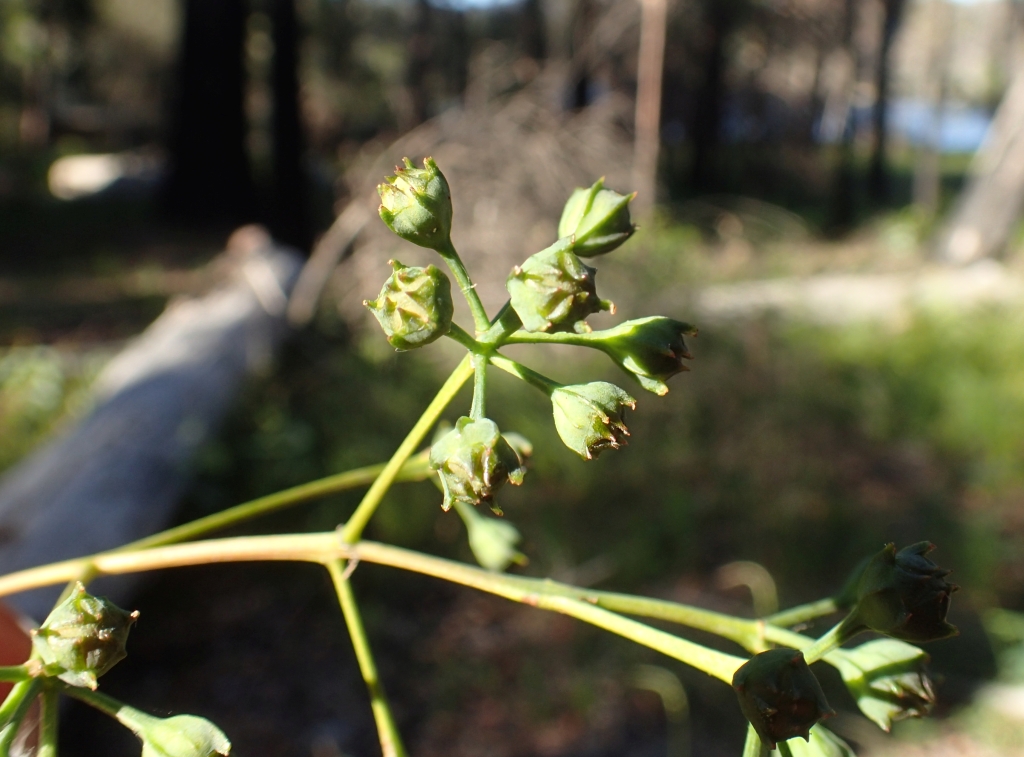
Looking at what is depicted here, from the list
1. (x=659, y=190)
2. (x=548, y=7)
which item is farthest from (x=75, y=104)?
(x=659, y=190)

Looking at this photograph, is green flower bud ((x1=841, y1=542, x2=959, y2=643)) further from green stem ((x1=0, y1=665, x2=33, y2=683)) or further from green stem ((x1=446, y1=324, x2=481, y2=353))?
green stem ((x1=0, y1=665, x2=33, y2=683))

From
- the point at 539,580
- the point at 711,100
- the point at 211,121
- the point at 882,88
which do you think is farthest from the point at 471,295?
the point at 711,100

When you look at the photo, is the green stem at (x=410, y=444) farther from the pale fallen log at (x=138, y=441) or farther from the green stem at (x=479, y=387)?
the pale fallen log at (x=138, y=441)

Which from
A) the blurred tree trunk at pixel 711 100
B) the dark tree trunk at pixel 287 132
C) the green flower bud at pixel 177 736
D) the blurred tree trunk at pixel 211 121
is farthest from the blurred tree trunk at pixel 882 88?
the green flower bud at pixel 177 736

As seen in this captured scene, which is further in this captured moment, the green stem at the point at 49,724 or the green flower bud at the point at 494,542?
the green flower bud at the point at 494,542

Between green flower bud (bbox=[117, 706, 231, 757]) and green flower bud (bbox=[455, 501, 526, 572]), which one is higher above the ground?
green flower bud (bbox=[117, 706, 231, 757])

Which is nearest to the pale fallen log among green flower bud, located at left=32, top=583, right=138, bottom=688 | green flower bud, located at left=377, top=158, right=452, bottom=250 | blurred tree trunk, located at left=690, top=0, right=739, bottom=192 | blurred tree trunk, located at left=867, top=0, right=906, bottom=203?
green flower bud, located at left=32, top=583, right=138, bottom=688
